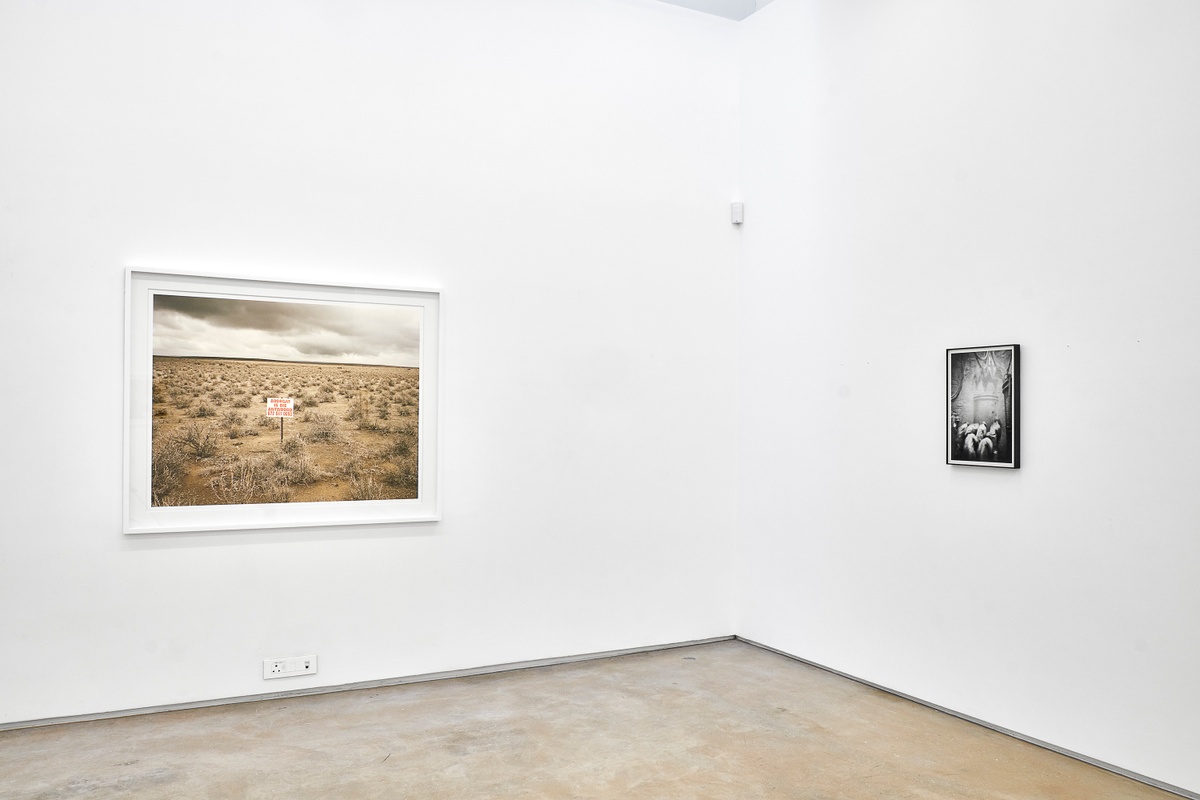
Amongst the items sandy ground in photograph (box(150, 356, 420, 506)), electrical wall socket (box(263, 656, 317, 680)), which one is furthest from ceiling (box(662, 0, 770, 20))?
electrical wall socket (box(263, 656, 317, 680))

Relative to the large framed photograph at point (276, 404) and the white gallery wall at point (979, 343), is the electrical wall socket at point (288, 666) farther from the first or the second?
the white gallery wall at point (979, 343)

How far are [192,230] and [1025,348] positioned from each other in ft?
13.2

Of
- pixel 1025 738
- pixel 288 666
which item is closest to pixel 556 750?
pixel 288 666

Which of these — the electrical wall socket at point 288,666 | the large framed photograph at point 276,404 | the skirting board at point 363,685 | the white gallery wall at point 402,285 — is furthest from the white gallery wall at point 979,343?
the electrical wall socket at point 288,666

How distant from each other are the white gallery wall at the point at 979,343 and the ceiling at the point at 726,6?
94 millimetres

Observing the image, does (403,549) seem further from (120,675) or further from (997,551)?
(997,551)

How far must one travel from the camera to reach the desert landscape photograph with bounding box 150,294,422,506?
4.27 metres

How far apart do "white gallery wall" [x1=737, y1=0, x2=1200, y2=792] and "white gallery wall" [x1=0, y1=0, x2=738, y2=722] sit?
56 centimetres

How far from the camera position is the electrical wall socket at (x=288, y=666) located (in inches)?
173

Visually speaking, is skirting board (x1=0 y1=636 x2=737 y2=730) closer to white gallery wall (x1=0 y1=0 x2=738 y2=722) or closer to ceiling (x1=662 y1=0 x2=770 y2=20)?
white gallery wall (x1=0 y1=0 x2=738 y2=722)

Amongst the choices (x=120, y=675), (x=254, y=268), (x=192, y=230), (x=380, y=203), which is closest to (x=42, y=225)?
(x=192, y=230)

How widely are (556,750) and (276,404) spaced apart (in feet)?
7.20

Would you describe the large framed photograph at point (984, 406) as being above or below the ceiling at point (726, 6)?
below

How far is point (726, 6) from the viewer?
18.4 ft
